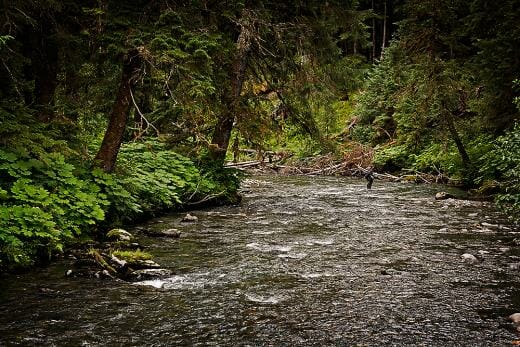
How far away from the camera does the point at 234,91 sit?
46.4 ft

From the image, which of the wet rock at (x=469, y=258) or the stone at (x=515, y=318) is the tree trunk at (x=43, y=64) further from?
the stone at (x=515, y=318)

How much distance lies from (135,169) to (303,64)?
5814 mm

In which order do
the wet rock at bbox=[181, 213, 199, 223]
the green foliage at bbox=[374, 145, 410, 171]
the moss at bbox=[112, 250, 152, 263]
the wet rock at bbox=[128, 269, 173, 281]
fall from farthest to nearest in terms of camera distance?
the green foliage at bbox=[374, 145, 410, 171]
the wet rock at bbox=[181, 213, 199, 223]
the moss at bbox=[112, 250, 152, 263]
the wet rock at bbox=[128, 269, 173, 281]

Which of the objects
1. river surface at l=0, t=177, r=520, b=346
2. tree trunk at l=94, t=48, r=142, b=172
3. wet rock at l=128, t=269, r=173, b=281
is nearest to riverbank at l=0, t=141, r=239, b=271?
tree trunk at l=94, t=48, r=142, b=172

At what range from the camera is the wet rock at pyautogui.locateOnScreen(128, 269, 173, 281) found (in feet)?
21.6

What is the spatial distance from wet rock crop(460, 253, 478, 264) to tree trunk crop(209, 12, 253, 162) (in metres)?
6.55

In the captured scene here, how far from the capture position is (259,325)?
4.98 meters

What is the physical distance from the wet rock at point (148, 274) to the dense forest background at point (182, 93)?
126 cm

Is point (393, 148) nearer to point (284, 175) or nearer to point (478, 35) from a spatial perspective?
point (284, 175)

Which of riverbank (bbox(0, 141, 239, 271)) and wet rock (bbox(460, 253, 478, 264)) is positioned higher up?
riverbank (bbox(0, 141, 239, 271))

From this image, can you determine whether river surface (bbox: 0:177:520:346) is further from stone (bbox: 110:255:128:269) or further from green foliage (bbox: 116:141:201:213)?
green foliage (bbox: 116:141:201:213)

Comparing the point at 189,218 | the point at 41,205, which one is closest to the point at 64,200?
the point at 41,205

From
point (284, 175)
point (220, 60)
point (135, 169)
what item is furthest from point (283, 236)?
point (284, 175)

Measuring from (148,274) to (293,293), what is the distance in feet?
6.73
